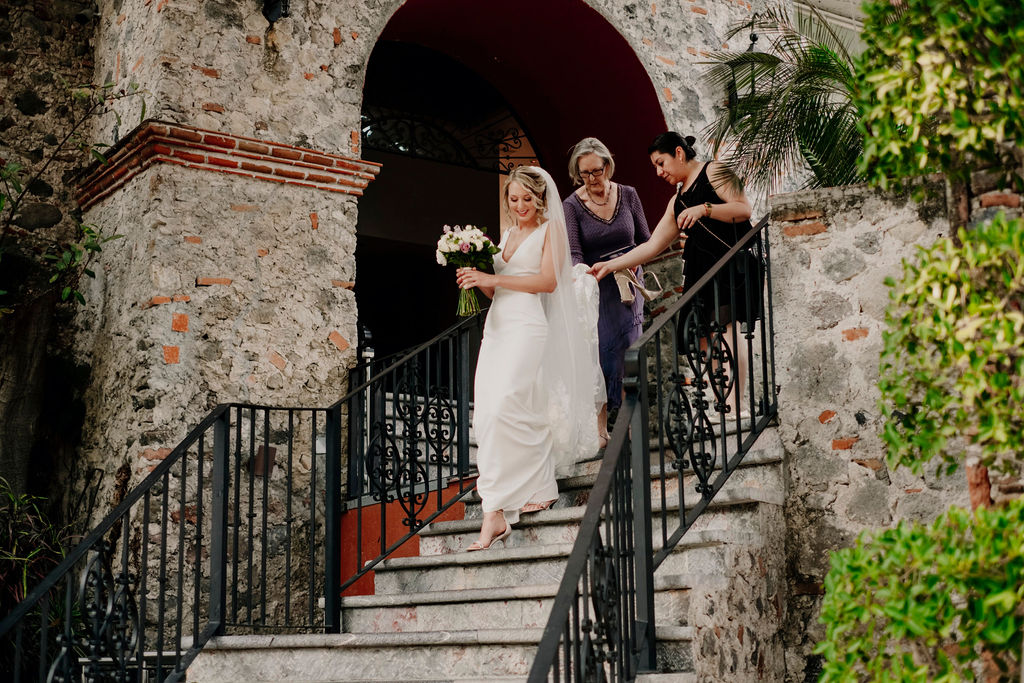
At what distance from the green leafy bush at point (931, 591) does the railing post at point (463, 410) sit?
3.39 metres

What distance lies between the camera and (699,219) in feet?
18.5

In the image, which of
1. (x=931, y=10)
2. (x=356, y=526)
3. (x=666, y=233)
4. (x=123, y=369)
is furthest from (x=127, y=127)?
(x=931, y=10)

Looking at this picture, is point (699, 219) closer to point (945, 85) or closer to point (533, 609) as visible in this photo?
point (533, 609)

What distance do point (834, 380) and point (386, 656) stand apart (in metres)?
2.11

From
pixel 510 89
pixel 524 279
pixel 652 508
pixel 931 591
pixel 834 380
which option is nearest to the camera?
pixel 931 591

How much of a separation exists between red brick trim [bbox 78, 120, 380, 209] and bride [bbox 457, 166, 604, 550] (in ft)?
5.15

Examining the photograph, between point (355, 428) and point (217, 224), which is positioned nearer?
point (217, 224)

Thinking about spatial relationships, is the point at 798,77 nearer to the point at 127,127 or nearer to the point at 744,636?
the point at 744,636

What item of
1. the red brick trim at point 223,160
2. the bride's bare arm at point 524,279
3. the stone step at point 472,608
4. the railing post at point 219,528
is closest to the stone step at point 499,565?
the stone step at point 472,608

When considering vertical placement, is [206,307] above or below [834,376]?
above

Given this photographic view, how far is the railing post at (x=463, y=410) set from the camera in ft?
20.3

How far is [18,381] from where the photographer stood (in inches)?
253

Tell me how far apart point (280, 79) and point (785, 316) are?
339 centimetres

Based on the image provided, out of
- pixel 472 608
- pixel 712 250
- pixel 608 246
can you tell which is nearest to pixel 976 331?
pixel 472 608
